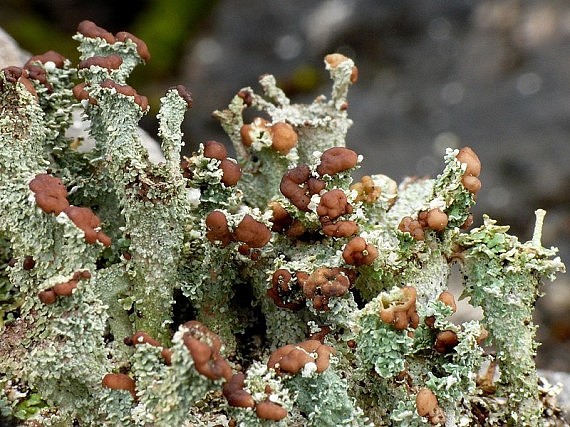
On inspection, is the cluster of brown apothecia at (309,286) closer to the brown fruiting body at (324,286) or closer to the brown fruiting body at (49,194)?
the brown fruiting body at (324,286)

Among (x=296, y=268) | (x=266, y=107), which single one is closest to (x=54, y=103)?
(x=266, y=107)

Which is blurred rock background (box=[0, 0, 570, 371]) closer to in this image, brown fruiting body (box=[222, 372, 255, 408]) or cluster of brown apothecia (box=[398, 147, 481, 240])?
cluster of brown apothecia (box=[398, 147, 481, 240])

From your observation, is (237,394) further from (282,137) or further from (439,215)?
(282,137)

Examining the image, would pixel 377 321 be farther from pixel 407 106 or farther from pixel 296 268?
pixel 407 106

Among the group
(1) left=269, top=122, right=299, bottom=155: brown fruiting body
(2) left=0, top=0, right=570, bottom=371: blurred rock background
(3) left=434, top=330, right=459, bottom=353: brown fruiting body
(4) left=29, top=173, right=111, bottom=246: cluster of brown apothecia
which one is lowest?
(3) left=434, top=330, right=459, bottom=353: brown fruiting body

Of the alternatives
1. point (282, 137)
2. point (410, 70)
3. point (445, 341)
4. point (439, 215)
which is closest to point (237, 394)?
point (445, 341)

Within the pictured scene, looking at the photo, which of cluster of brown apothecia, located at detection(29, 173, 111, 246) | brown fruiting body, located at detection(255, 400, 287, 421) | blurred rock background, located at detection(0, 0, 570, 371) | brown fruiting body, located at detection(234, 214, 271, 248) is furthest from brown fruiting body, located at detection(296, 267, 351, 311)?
blurred rock background, located at detection(0, 0, 570, 371)

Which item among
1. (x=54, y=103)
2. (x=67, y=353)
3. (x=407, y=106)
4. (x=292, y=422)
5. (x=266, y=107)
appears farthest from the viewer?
(x=407, y=106)
